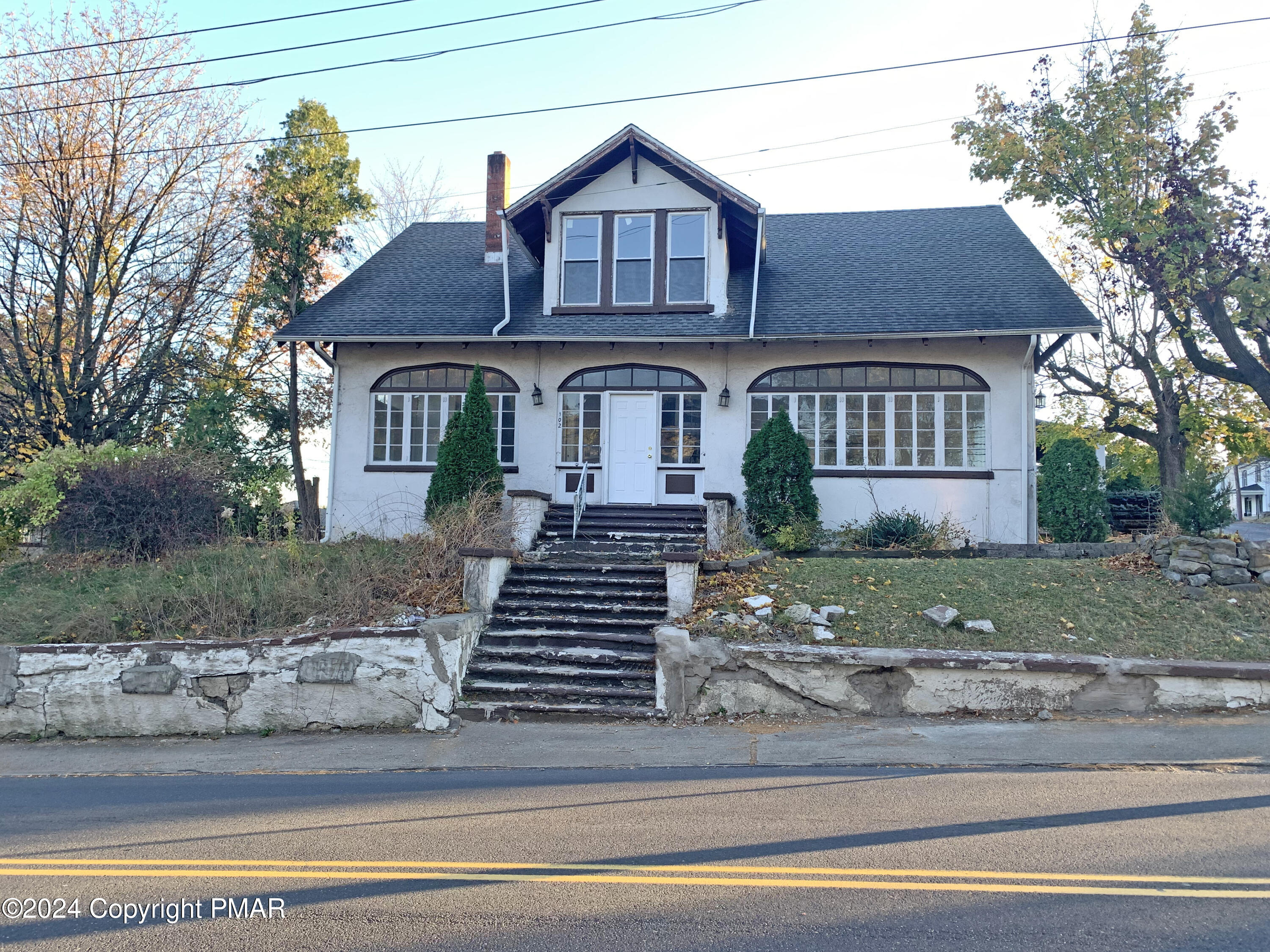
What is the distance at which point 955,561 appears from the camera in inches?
494

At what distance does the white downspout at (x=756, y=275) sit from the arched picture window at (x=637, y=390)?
1.45 meters

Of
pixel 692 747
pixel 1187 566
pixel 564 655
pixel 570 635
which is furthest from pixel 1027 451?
pixel 692 747

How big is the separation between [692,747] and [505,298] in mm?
10417

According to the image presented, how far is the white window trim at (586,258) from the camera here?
54.2 feet

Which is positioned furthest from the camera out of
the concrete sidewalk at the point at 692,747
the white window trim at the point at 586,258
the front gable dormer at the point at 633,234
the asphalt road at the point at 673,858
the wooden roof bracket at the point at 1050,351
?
the white window trim at the point at 586,258

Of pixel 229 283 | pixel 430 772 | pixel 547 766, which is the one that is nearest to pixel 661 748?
pixel 547 766

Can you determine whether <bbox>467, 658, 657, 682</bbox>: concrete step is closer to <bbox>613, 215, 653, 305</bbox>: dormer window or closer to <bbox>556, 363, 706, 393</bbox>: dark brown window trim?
<bbox>556, 363, 706, 393</bbox>: dark brown window trim

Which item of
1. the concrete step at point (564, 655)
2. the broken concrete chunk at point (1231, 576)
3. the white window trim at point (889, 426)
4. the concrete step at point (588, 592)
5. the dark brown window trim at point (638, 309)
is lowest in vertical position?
the concrete step at point (564, 655)

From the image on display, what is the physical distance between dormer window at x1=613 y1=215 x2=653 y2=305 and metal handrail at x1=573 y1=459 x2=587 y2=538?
3.17 metres

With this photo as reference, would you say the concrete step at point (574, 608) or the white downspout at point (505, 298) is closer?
the concrete step at point (574, 608)

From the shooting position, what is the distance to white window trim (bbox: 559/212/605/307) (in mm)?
16516

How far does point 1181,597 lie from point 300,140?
20792mm

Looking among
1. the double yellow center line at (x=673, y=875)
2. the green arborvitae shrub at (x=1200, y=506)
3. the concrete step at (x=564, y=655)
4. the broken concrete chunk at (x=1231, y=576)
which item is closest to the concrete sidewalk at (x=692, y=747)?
the concrete step at (x=564, y=655)

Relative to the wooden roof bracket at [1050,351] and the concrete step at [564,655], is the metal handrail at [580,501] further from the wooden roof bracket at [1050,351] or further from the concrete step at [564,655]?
the wooden roof bracket at [1050,351]
